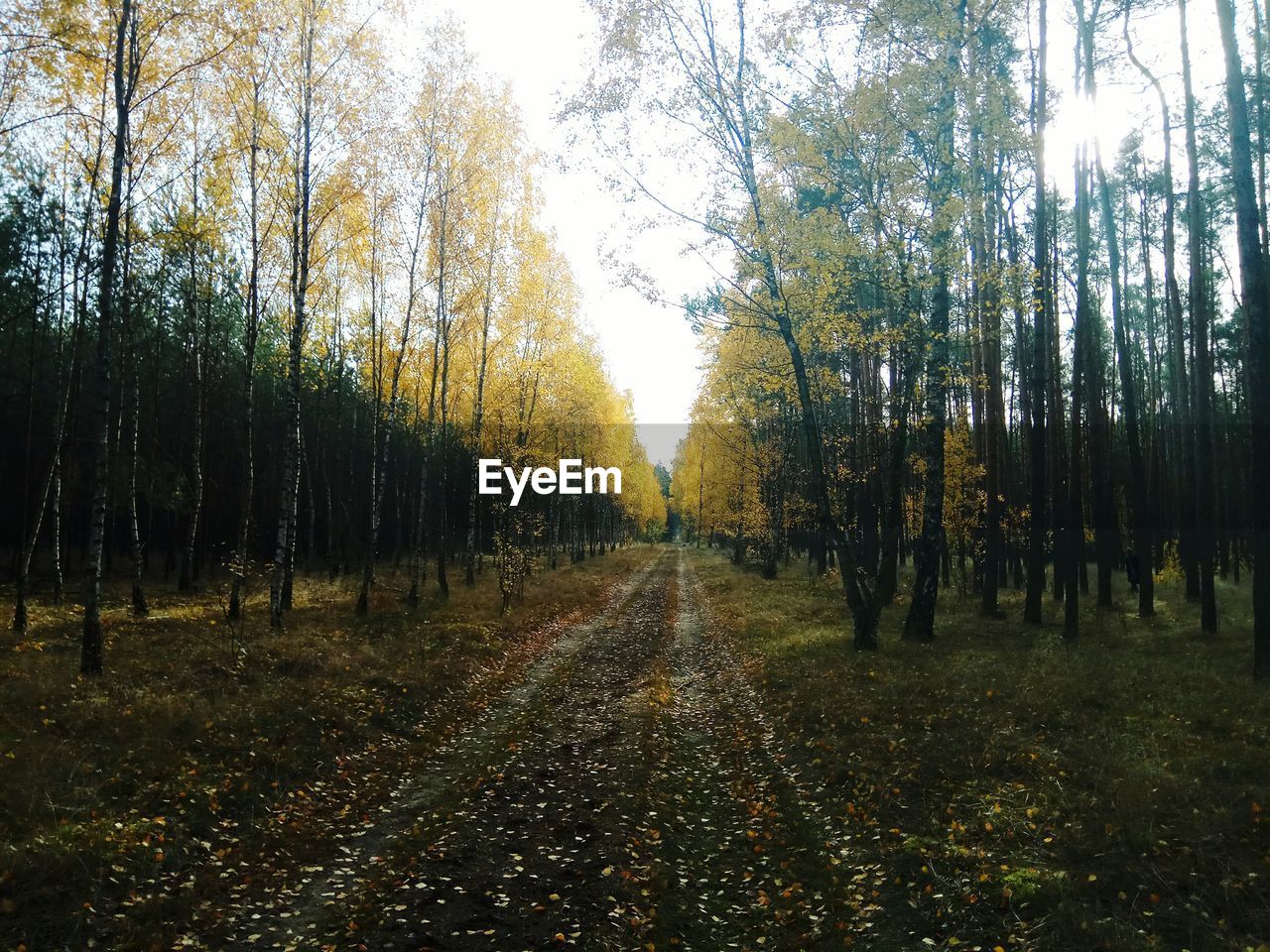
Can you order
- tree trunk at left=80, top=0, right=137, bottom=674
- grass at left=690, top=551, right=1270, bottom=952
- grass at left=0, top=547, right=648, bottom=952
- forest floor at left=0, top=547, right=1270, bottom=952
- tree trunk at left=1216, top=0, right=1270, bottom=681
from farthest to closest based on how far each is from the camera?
tree trunk at left=1216, top=0, right=1270, bottom=681
tree trunk at left=80, top=0, right=137, bottom=674
grass at left=0, top=547, right=648, bottom=952
forest floor at left=0, top=547, right=1270, bottom=952
grass at left=690, top=551, right=1270, bottom=952

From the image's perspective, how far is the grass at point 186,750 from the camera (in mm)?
5293

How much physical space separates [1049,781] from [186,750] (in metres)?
9.74

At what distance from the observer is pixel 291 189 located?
16.0 meters

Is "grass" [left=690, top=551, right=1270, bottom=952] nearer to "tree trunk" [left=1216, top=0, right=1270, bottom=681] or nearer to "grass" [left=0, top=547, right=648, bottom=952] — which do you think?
"tree trunk" [left=1216, top=0, right=1270, bottom=681]

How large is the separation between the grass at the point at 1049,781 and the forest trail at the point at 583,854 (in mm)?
652

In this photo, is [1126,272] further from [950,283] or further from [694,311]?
[694,311]

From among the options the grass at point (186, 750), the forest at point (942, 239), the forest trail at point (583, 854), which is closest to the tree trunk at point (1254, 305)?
the forest at point (942, 239)

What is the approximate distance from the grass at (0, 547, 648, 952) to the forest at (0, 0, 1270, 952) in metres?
0.06

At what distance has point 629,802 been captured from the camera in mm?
7488

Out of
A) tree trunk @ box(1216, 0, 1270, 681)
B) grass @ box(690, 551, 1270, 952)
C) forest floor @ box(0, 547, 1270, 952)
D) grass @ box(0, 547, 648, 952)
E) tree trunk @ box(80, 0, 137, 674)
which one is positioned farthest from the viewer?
tree trunk @ box(1216, 0, 1270, 681)

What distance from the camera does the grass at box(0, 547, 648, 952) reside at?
5293 millimetres

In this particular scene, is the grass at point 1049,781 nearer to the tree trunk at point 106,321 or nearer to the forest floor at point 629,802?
the forest floor at point 629,802

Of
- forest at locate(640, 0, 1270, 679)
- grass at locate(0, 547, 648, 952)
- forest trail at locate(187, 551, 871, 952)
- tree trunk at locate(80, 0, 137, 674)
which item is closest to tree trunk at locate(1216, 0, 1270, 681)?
forest at locate(640, 0, 1270, 679)

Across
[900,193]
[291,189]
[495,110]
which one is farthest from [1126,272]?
[291,189]
